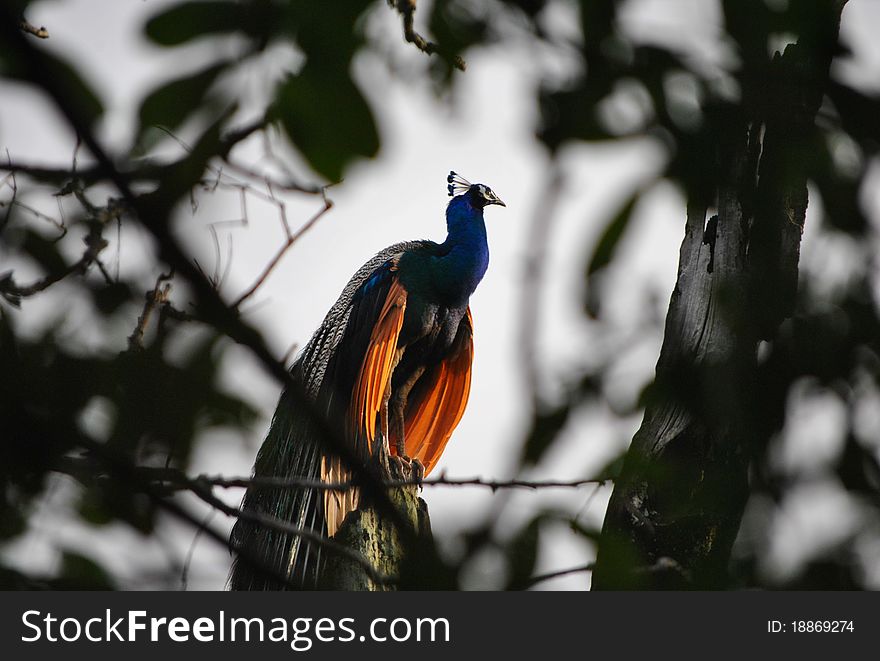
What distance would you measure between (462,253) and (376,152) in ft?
13.8

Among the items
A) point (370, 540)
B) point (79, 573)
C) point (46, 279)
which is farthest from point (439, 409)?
point (79, 573)

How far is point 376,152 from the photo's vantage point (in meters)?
0.78

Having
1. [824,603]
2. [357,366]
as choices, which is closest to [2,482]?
[824,603]

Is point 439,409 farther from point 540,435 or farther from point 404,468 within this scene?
point 540,435

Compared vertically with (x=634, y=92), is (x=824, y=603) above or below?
below

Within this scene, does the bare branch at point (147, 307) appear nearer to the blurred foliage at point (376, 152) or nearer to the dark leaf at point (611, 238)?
the blurred foliage at point (376, 152)

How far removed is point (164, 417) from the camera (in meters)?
1.23

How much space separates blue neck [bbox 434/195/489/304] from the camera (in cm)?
482

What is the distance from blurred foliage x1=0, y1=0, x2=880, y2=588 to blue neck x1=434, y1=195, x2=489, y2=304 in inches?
137

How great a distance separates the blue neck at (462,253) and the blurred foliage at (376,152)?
11.4 feet

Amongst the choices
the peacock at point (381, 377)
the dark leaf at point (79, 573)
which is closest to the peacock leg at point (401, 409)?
the peacock at point (381, 377)

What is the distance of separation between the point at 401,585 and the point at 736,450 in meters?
0.73

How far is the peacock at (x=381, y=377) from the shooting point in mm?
3779

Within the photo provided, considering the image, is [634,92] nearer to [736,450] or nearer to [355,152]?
[355,152]
